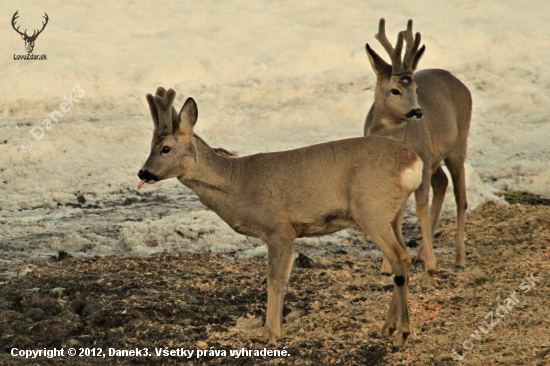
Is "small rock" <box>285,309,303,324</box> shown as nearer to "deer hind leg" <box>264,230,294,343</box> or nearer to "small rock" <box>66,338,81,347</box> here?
"deer hind leg" <box>264,230,294,343</box>

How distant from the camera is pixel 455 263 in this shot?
10.5 m

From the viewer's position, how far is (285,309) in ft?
27.8

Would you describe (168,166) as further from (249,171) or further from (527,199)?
(527,199)

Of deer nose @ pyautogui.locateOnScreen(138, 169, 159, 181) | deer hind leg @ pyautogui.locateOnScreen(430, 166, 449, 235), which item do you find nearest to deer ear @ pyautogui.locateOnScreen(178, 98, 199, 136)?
deer nose @ pyautogui.locateOnScreen(138, 169, 159, 181)

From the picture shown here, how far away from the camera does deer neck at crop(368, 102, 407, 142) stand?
9.95 metres

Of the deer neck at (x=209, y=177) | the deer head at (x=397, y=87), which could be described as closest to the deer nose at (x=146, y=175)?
the deer neck at (x=209, y=177)

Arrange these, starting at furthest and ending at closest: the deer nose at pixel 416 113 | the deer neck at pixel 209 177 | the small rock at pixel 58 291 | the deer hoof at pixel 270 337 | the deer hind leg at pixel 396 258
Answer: the deer nose at pixel 416 113 < the small rock at pixel 58 291 < the deer neck at pixel 209 177 < the deer hoof at pixel 270 337 < the deer hind leg at pixel 396 258

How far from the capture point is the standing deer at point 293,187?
7.41m

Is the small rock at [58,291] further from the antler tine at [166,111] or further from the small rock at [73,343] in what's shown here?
the antler tine at [166,111]

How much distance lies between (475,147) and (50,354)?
10.1 meters

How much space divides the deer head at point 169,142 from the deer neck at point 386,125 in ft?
9.41

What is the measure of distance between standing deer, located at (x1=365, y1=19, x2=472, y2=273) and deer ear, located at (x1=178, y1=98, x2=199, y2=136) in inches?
114

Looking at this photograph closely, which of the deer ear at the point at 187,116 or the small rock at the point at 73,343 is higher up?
the deer ear at the point at 187,116

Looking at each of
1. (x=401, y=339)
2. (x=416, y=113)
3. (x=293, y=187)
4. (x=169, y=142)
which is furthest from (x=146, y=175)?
(x=416, y=113)
